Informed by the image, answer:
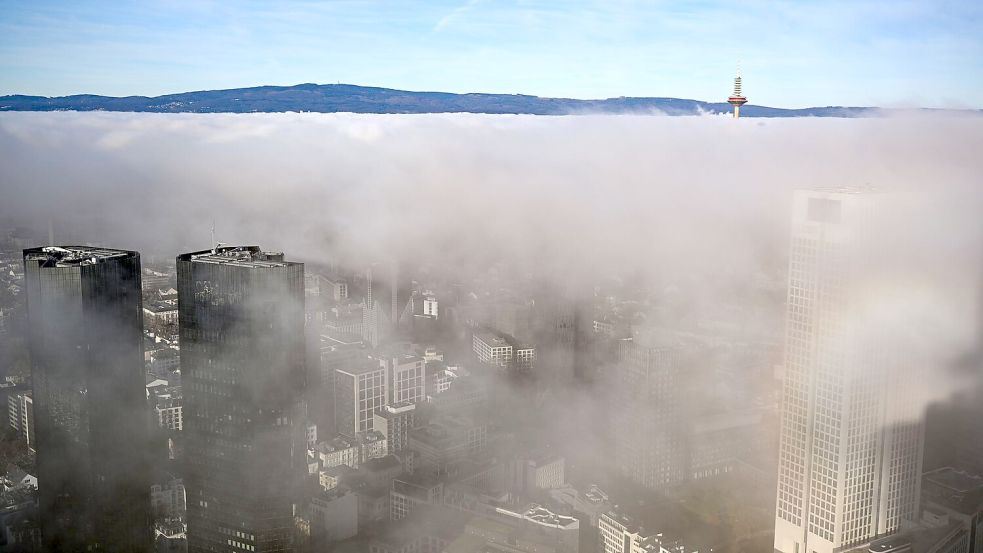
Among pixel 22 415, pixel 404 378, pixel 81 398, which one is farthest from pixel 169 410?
pixel 404 378

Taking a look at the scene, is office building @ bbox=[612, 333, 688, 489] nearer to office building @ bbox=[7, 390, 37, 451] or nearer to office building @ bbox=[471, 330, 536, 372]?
office building @ bbox=[471, 330, 536, 372]

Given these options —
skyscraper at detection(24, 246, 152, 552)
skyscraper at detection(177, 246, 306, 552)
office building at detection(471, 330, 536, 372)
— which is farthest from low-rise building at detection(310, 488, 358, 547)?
office building at detection(471, 330, 536, 372)

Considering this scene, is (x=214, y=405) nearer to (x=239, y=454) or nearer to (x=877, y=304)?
(x=239, y=454)

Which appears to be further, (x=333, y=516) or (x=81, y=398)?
(x=333, y=516)

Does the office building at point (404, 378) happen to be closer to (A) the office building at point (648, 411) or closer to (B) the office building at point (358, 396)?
(B) the office building at point (358, 396)

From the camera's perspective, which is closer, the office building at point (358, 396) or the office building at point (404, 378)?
the office building at point (358, 396)

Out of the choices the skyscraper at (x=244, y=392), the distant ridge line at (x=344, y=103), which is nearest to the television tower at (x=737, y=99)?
the distant ridge line at (x=344, y=103)

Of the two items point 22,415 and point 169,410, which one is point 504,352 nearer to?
point 169,410
